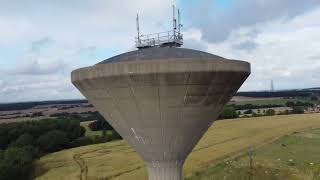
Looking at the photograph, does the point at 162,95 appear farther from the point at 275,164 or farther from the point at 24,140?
the point at 24,140

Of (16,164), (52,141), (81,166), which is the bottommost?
(81,166)

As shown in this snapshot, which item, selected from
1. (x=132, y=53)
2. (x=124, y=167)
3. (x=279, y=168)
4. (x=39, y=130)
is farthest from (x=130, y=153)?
(x=132, y=53)

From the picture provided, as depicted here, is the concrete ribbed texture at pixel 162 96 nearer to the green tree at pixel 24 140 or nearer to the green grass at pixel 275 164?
the green grass at pixel 275 164

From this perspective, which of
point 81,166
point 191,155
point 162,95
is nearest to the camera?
point 162,95

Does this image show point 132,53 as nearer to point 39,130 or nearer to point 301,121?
point 39,130

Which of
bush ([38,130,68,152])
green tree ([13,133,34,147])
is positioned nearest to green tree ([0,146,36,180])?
green tree ([13,133,34,147])

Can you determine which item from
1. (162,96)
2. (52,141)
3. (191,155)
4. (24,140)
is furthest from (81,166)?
(162,96)

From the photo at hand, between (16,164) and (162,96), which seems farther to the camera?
(16,164)
